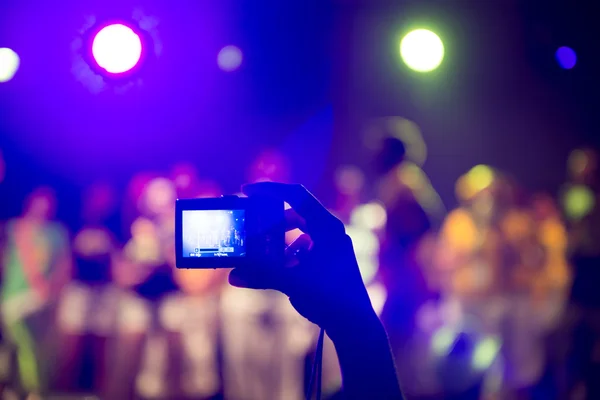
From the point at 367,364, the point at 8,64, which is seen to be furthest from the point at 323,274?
the point at 8,64

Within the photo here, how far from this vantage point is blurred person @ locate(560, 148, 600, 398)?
361 centimetres

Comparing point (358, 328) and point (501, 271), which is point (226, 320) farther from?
point (358, 328)

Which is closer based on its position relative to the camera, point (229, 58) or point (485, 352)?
point (485, 352)

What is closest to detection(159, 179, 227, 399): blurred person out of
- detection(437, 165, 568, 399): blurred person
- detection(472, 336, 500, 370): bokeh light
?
detection(472, 336, 500, 370): bokeh light

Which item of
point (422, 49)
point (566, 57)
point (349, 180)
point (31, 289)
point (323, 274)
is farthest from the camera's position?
point (566, 57)

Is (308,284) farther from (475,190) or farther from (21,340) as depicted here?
(475,190)

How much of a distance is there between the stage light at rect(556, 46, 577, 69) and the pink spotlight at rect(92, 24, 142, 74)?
4447 millimetres

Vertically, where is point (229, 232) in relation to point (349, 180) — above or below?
below

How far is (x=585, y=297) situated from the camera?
360 centimetres

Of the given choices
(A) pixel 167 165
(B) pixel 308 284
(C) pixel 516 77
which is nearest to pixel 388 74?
(C) pixel 516 77

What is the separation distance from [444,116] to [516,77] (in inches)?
35.7

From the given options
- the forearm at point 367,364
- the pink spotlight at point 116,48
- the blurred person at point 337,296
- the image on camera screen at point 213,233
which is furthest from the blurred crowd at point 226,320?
the forearm at point 367,364

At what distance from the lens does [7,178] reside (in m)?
5.19

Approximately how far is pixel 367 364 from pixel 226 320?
3.44 meters
